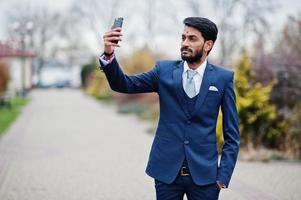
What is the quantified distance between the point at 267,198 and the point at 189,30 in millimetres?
4223

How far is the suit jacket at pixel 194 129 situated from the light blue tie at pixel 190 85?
0.17ft

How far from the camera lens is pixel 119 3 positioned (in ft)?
156

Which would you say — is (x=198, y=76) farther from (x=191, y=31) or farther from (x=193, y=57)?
(x=191, y=31)

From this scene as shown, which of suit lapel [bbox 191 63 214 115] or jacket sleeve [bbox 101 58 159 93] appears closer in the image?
jacket sleeve [bbox 101 58 159 93]

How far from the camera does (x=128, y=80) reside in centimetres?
376

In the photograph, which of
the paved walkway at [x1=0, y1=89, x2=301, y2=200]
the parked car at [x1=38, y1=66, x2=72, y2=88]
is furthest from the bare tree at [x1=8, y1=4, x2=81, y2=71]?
the paved walkway at [x1=0, y1=89, x2=301, y2=200]

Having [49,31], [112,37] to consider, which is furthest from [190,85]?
[49,31]

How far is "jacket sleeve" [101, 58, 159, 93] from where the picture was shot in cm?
359

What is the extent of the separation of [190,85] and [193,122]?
9.6 inches

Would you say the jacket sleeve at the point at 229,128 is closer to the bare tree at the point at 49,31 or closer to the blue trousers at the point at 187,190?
the blue trousers at the point at 187,190

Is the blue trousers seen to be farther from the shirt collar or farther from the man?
the shirt collar

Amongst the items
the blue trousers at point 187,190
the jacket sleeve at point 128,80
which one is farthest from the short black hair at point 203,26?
the blue trousers at point 187,190

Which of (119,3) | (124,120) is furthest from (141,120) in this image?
(119,3)

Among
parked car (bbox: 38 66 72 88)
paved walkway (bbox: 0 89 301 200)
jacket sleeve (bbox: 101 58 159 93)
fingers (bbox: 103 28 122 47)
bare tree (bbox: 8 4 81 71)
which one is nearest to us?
fingers (bbox: 103 28 122 47)
